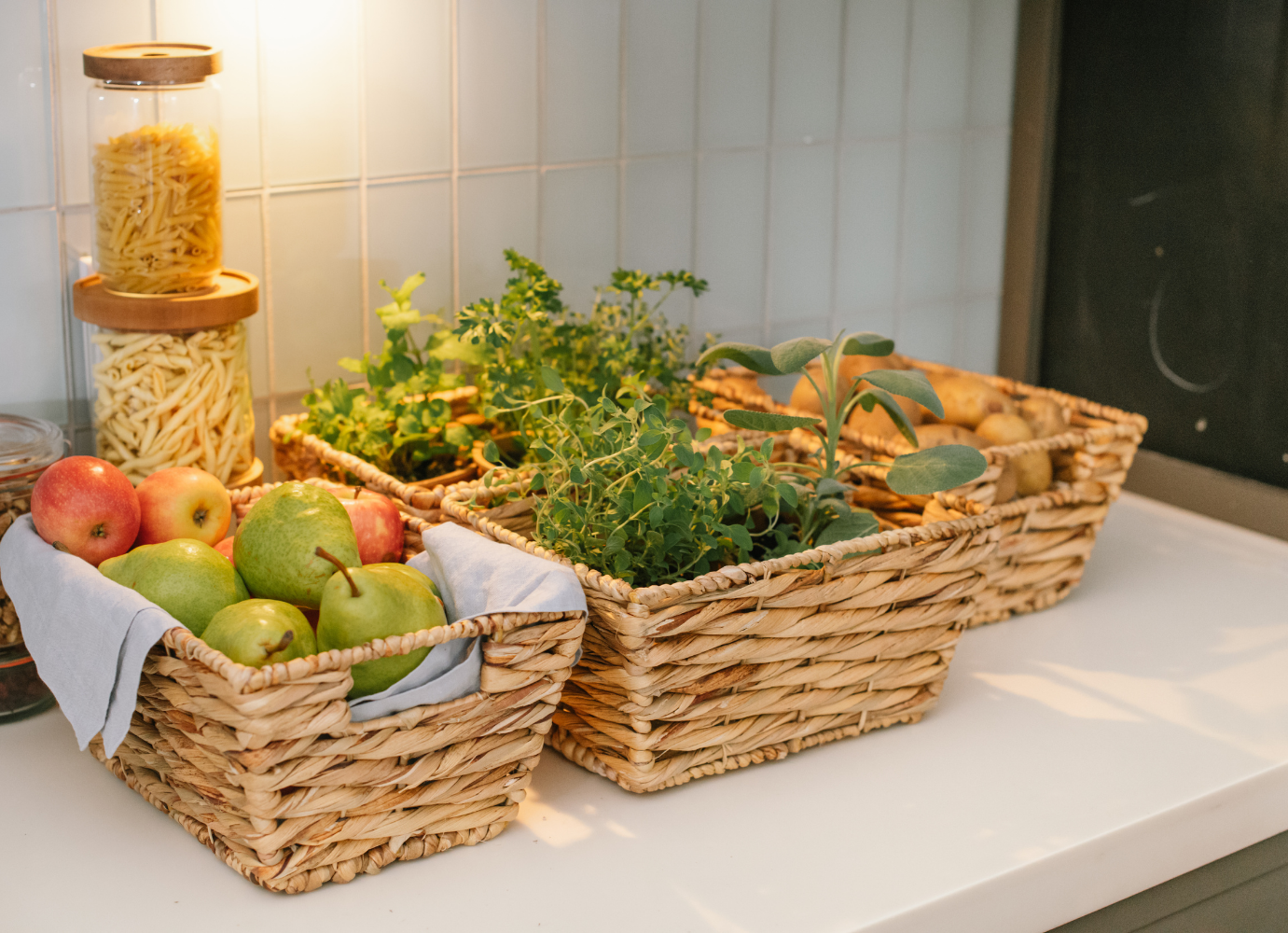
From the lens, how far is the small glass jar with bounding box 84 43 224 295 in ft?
3.13

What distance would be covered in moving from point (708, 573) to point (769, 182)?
2.28ft

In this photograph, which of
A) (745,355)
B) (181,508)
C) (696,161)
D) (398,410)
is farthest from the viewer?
(696,161)

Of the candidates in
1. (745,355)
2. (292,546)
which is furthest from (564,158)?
(292,546)

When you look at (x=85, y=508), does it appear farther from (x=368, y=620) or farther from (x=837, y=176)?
(x=837, y=176)

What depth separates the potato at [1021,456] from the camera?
3.89ft

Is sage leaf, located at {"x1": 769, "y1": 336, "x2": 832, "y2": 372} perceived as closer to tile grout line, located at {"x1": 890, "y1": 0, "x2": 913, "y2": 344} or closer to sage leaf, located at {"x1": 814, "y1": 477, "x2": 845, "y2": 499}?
sage leaf, located at {"x1": 814, "y1": 477, "x2": 845, "y2": 499}

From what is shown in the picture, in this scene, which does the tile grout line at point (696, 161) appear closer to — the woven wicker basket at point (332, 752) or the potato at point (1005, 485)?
the potato at point (1005, 485)

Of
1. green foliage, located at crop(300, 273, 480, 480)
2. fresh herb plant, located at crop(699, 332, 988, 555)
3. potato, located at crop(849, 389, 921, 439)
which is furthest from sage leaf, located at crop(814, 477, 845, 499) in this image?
green foliage, located at crop(300, 273, 480, 480)

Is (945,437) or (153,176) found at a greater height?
(153,176)

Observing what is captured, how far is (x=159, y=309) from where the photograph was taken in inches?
37.9

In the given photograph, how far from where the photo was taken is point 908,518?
1.11 metres

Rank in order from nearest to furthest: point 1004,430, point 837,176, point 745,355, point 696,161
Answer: point 745,355 → point 1004,430 → point 696,161 → point 837,176

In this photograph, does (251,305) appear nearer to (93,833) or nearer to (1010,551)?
(93,833)

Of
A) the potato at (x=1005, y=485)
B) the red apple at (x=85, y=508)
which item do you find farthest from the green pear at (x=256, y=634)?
the potato at (x=1005, y=485)
